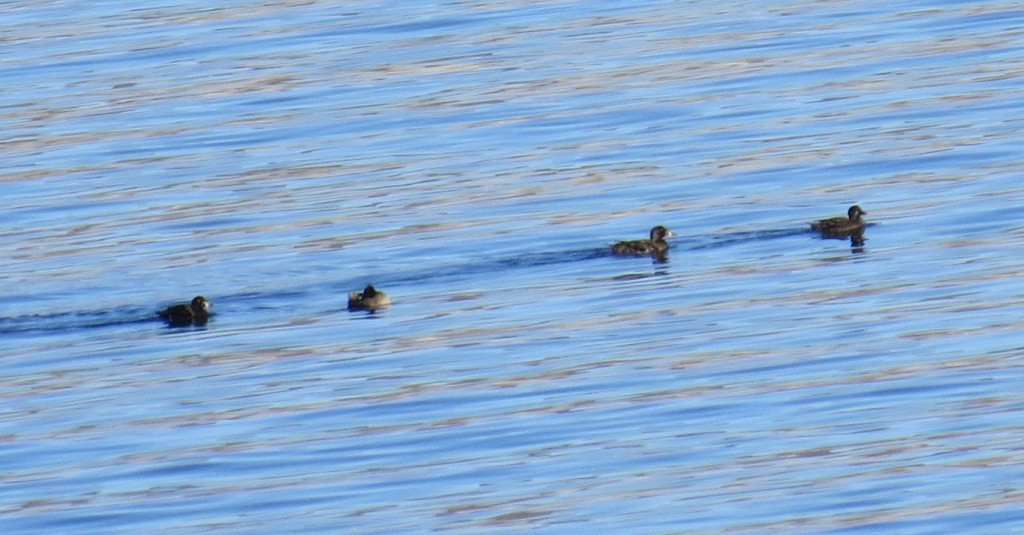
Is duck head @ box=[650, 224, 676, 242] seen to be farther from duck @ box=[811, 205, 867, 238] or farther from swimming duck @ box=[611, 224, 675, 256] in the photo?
duck @ box=[811, 205, 867, 238]

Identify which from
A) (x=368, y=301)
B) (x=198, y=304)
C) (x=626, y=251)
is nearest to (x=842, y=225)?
(x=626, y=251)

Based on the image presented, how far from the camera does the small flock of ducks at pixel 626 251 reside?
21.8 meters

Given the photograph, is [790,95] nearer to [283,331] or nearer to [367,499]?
[283,331]

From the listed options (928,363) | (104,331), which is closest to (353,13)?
(104,331)

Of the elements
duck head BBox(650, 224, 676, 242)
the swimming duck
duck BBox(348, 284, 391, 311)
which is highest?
duck head BBox(650, 224, 676, 242)

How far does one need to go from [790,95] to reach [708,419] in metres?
14.9

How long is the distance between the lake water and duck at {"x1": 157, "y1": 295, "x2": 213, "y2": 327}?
0.54 feet

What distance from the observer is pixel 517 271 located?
23219 mm

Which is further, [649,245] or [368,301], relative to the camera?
[649,245]

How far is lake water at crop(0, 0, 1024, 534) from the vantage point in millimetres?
15969

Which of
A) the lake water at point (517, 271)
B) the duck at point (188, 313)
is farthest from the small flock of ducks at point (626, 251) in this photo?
the lake water at point (517, 271)

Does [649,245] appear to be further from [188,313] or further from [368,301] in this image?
[188,313]

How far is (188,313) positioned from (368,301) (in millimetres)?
1586

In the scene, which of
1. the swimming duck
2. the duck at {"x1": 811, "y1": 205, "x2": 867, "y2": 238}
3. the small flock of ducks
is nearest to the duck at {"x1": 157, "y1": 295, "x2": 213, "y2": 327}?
the small flock of ducks
